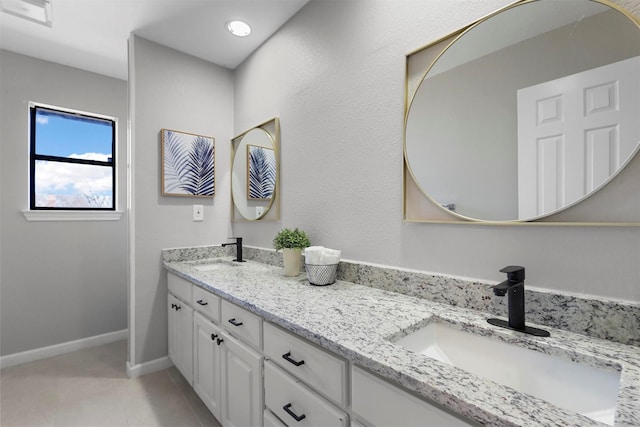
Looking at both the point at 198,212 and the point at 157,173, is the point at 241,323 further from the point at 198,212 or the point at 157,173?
the point at 157,173

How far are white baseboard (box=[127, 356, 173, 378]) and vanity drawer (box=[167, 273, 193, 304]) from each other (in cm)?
59

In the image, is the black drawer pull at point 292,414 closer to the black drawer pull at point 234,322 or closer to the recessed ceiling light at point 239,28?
the black drawer pull at point 234,322

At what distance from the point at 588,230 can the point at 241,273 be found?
1645mm

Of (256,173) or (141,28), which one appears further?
(256,173)

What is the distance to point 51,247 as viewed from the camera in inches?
101

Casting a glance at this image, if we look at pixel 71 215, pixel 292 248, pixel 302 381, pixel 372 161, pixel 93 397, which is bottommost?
pixel 93 397

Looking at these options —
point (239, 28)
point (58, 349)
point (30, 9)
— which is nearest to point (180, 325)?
point (58, 349)

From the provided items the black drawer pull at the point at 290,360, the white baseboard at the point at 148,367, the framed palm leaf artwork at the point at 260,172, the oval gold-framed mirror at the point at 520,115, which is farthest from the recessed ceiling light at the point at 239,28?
the white baseboard at the point at 148,367

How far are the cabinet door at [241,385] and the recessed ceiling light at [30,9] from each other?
2.37m

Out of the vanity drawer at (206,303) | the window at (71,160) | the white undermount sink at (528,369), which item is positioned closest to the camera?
the white undermount sink at (528,369)

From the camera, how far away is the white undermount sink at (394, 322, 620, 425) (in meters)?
0.71

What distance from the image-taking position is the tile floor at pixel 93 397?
174 cm

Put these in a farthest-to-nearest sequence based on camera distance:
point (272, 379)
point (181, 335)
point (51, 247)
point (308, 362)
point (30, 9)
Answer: point (51, 247) < point (181, 335) < point (30, 9) < point (272, 379) < point (308, 362)

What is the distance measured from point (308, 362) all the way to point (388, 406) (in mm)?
306
